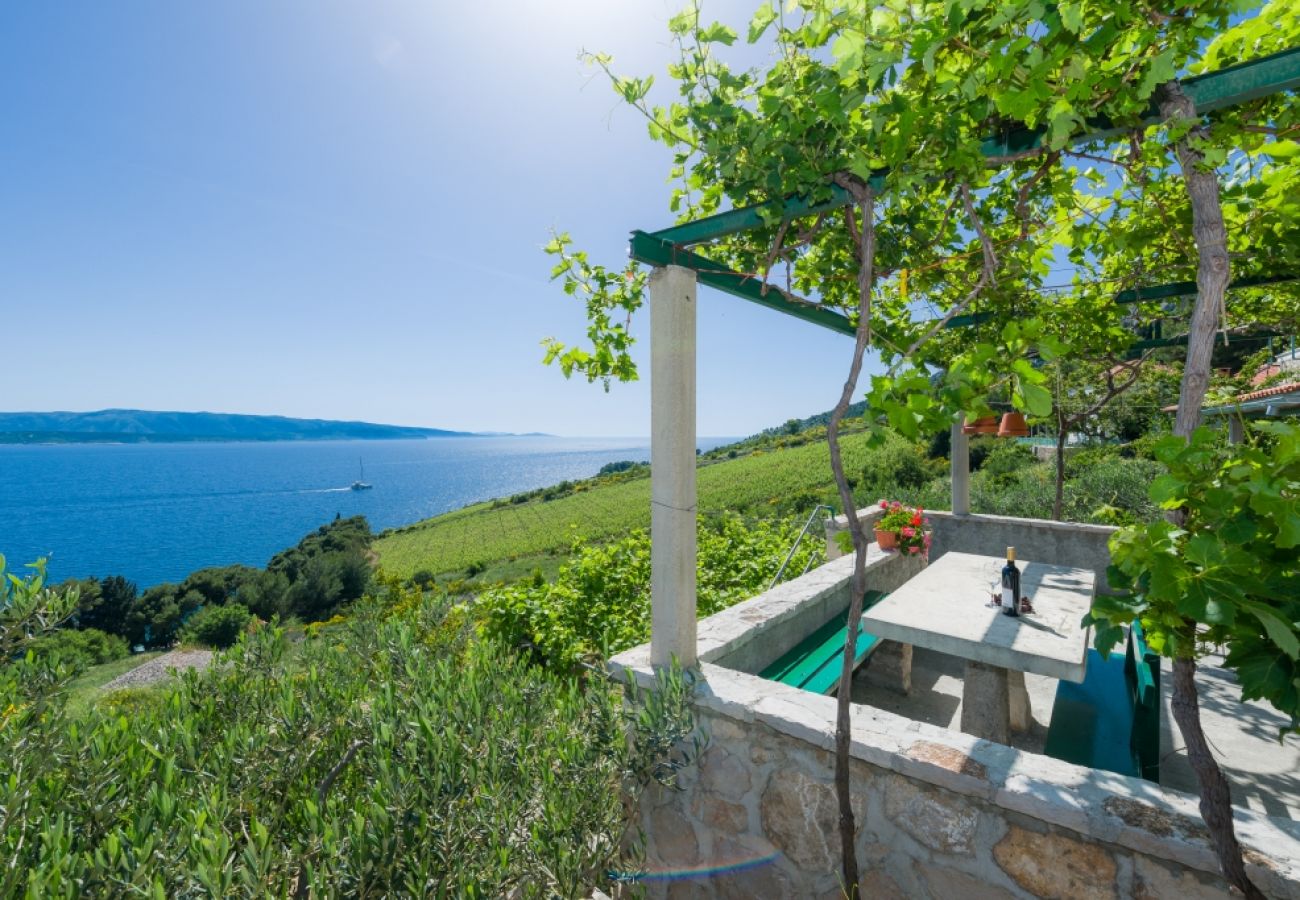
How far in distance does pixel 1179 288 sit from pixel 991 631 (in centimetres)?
279

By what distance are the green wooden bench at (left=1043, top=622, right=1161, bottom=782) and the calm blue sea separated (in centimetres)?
2863

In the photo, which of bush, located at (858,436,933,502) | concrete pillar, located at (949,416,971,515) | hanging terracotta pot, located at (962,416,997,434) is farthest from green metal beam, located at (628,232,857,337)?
bush, located at (858,436,933,502)

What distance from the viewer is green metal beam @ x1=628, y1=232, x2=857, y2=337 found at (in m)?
2.18

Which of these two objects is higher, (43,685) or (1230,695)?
(43,685)

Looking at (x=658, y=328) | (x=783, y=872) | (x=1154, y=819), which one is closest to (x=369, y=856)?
(x=783, y=872)

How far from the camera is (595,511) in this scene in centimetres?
4062

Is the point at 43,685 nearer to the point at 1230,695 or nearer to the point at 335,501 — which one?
the point at 1230,695

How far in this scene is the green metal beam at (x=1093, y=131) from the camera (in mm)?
1350

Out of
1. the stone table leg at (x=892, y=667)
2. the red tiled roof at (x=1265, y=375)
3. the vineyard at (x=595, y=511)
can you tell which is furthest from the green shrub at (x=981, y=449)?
the stone table leg at (x=892, y=667)

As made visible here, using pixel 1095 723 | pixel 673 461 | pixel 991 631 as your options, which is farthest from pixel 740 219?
pixel 1095 723

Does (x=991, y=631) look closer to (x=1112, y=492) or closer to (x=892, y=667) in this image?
(x=892, y=667)

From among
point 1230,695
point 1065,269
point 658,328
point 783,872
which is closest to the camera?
point 783,872

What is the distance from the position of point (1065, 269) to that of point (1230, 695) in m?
2.98

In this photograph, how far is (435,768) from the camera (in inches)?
62.8
